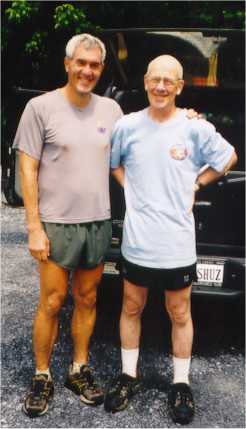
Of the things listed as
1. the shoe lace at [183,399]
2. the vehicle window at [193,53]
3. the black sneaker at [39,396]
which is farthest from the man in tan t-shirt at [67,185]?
the vehicle window at [193,53]

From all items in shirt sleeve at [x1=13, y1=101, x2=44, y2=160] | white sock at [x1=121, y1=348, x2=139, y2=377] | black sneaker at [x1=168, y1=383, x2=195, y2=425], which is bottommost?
black sneaker at [x1=168, y1=383, x2=195, y2=425]

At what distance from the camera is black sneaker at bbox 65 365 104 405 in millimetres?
2732

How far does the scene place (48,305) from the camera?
2.68 m

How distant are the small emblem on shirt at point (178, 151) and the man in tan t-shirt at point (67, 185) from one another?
1.12ft

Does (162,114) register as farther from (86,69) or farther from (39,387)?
(39,387)

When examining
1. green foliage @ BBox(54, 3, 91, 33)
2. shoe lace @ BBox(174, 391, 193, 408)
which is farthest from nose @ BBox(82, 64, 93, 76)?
green foliage @ BBox(54, 3, 91, 33)

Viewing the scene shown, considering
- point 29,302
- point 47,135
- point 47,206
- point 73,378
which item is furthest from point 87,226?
point 29,302

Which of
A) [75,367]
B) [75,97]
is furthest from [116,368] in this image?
[75,97]

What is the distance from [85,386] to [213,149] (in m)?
1.46

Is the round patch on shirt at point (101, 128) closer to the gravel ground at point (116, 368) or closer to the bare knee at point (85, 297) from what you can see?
the bare knee at point (85, 297)

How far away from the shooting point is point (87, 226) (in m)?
2.63

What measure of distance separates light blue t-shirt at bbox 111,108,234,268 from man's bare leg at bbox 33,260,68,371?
0.41 meters

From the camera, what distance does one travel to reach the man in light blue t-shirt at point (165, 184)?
8.07 ft

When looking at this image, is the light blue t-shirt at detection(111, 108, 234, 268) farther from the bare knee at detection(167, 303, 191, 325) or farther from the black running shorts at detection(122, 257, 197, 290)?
the bare knee at detection(167, 303, 191, 325)
